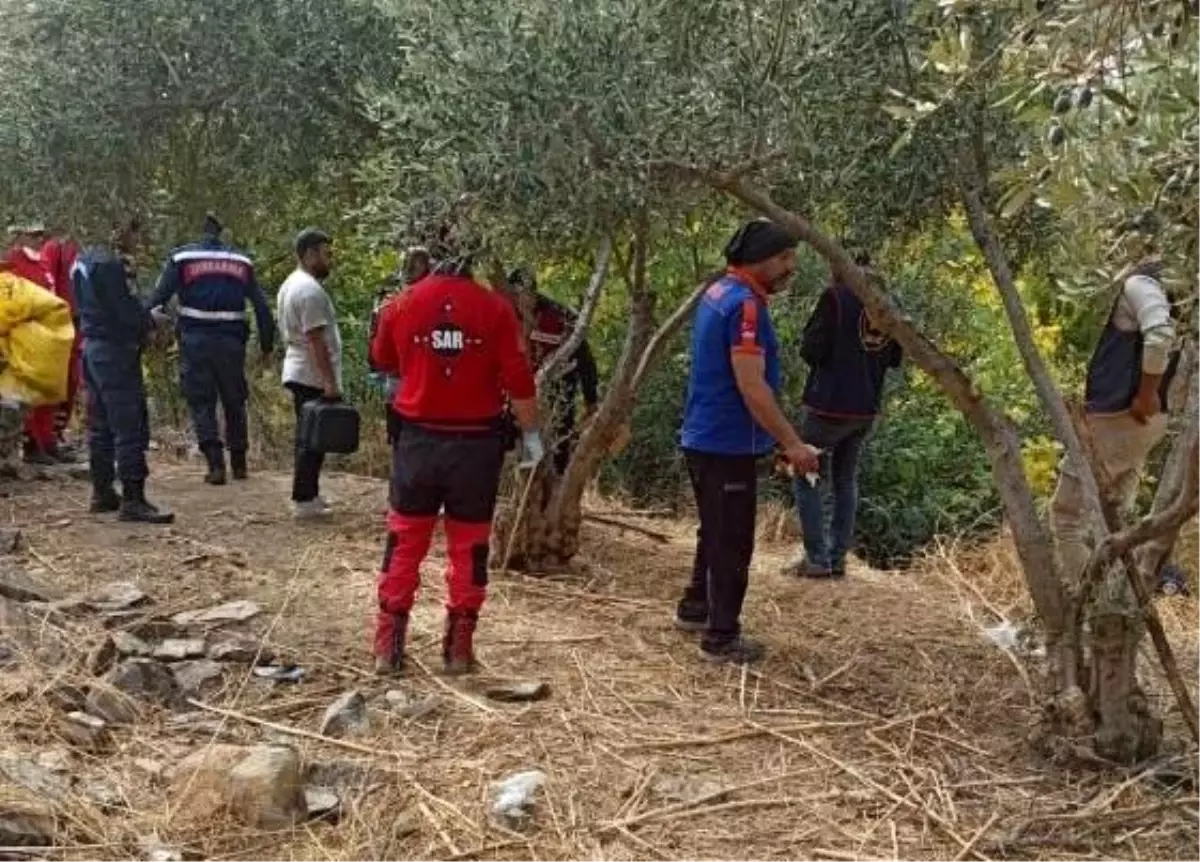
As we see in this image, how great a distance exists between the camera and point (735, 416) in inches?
240

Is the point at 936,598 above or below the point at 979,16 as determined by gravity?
below

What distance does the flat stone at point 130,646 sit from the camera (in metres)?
5.99

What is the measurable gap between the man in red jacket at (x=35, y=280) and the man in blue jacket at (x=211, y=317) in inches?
46.0

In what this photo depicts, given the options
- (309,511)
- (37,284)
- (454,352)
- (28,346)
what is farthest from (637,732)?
(37,284)

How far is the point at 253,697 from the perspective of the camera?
18.7 feet

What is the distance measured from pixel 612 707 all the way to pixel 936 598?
2750mm

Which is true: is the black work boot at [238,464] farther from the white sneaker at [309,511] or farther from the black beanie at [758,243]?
the black beanie at [758,243]

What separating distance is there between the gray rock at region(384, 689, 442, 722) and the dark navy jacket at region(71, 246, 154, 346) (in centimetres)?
353

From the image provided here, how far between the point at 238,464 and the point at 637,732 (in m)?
5.29

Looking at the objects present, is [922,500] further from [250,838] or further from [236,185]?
[250,838]

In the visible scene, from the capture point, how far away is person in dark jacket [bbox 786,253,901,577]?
25.0 ft

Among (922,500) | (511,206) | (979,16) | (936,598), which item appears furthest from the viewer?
(922,500)

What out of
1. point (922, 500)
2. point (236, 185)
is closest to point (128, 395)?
point (236, 185)

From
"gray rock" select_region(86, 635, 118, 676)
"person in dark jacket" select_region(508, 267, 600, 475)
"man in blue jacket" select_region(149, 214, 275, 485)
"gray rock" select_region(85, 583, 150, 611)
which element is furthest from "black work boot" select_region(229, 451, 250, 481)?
"gray rock" select_region(86, 635, 118, 676)
